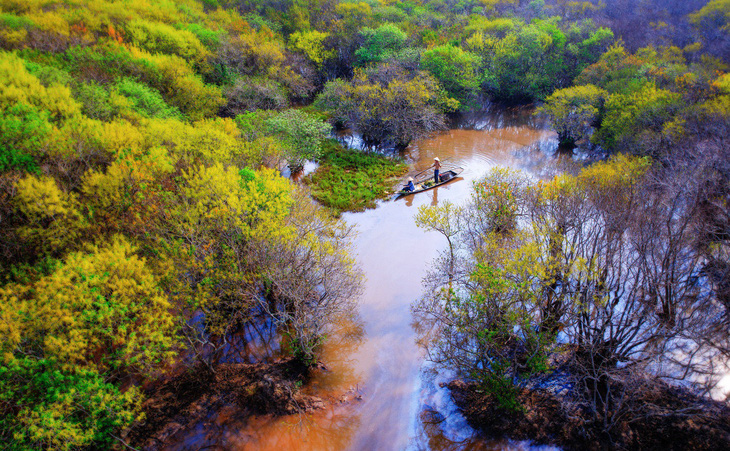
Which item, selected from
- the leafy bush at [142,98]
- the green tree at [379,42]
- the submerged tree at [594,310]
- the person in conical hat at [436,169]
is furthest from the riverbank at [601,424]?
the green tree at [379,42]

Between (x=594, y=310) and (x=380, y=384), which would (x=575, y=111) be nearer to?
(x=594, y=310)

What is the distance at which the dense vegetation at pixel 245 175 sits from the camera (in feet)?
44.9

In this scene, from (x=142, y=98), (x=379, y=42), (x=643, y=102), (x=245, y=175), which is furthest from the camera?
(x=379, y=42)

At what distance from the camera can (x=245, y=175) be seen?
68.5 ft

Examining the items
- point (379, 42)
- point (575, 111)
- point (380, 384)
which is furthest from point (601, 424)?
point (379, 42)

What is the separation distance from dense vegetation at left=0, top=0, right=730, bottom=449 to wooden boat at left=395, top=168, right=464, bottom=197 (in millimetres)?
2994

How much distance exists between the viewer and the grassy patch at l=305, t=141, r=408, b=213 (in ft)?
98.5

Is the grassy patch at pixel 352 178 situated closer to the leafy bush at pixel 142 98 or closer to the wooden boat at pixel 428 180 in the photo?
the wooden boat at pixel 428 180

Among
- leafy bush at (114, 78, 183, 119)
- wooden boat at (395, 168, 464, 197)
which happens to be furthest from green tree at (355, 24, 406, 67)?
leafy bush at (114, 78, 183, 119)

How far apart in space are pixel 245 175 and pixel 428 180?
16.6m

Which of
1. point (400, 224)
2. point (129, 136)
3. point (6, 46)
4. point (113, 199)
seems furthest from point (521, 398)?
point (6, 46)

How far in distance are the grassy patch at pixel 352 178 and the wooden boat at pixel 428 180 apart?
1.79m

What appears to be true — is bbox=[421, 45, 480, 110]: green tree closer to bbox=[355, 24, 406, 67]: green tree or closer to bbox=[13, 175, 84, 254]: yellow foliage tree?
bbox=[355, 24, 406, 67]: green tree

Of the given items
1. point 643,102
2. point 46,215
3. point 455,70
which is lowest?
point 46,215
